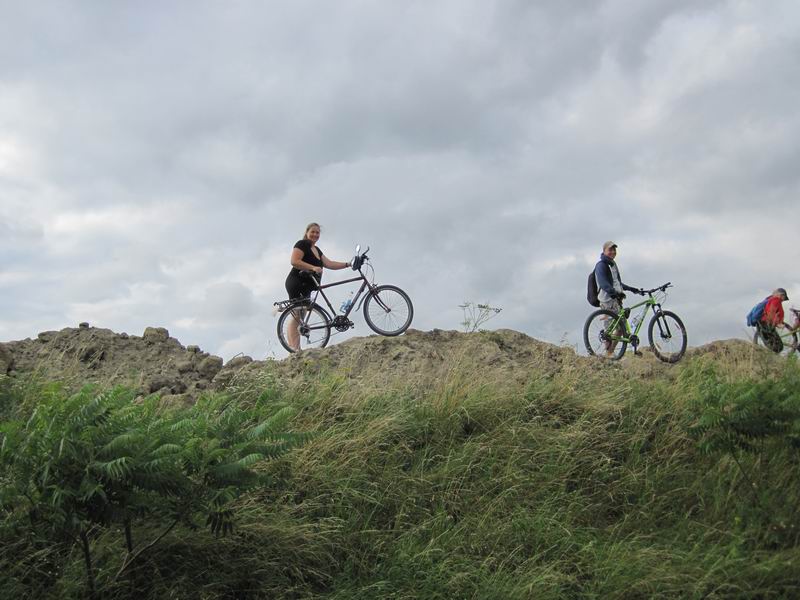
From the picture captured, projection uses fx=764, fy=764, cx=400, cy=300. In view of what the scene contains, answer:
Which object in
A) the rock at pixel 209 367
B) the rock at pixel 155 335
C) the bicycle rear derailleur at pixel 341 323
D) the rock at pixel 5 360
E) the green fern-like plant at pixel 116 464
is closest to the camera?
the green fern-like plant at pixel 116 464

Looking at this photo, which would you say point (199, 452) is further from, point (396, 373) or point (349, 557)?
point (396, 373)

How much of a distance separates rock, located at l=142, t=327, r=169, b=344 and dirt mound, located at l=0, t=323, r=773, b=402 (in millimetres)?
16

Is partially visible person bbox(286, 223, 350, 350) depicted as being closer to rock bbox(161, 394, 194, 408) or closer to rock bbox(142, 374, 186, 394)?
rock bbox(142, 374, 186, 394)

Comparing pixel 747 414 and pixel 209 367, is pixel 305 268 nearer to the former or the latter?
pixel 209 367

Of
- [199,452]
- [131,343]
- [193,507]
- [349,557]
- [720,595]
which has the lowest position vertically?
[720,595]

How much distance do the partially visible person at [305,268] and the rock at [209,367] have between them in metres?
1.65

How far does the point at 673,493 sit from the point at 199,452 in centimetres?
483

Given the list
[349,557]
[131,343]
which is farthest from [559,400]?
[131,343]

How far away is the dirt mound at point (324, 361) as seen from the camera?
32.0 ft

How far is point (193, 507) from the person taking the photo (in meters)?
5.38

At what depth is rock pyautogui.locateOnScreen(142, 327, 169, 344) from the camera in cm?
1196

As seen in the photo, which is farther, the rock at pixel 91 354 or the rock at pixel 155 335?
the rock at pixel 155 335

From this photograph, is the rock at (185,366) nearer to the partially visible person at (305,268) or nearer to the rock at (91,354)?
the rock at (91,354)

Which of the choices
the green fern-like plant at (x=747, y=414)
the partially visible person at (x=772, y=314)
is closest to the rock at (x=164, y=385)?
the green fern-like plant at (x=747, y=414)
